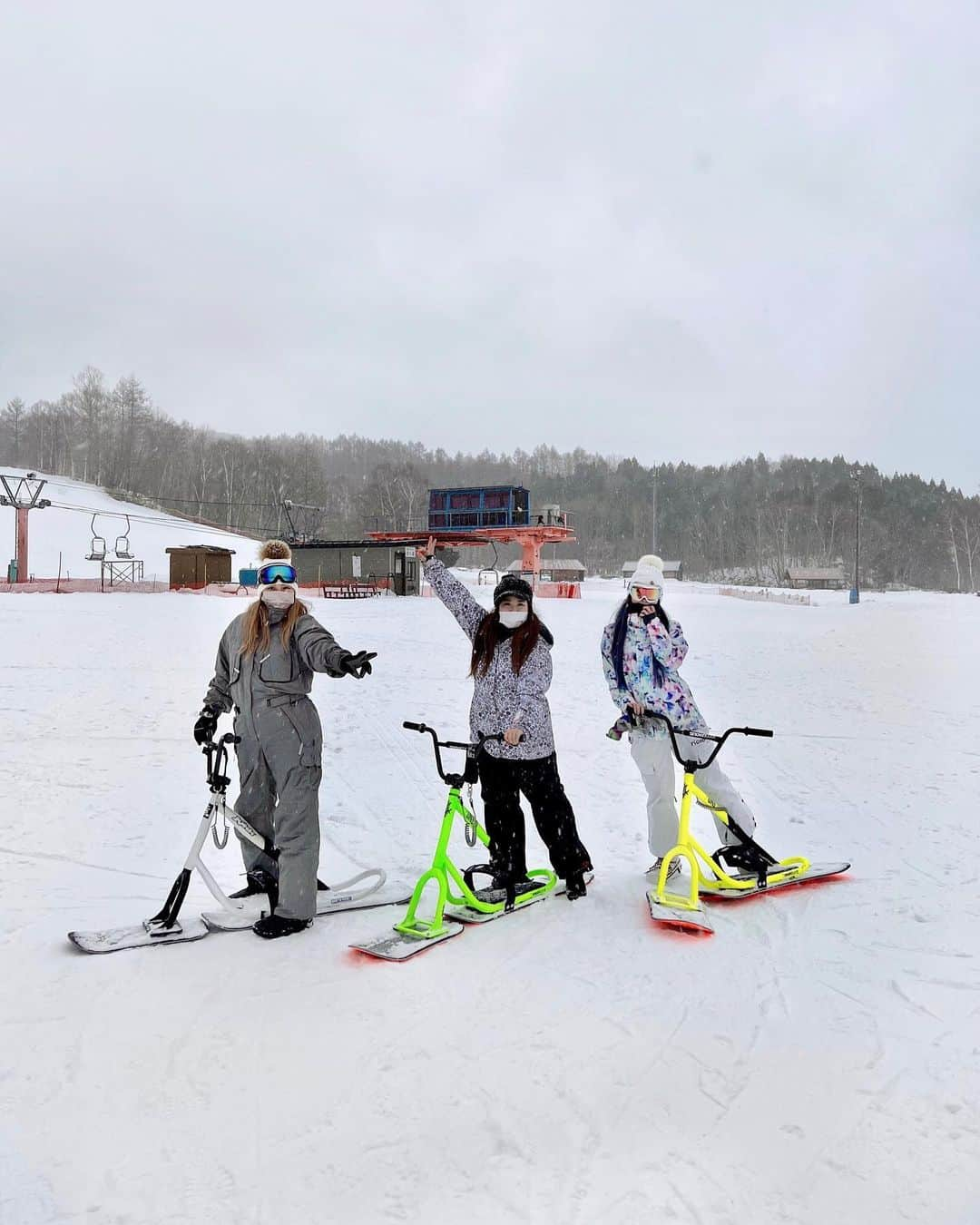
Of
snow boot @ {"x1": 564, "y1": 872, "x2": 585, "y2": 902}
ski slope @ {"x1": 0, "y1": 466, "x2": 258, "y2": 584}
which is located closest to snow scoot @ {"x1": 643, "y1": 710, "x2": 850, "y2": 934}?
snow boot @ {"x1": 564, "y1": 872, "x2": 585, "y2": 902}

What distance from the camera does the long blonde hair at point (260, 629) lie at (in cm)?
459

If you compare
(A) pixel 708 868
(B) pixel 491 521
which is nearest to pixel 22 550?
(B) pixel 491 521

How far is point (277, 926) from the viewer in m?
4.40

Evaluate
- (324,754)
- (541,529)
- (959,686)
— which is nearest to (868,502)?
(541,529)

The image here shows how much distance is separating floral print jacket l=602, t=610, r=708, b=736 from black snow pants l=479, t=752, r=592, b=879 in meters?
0.68

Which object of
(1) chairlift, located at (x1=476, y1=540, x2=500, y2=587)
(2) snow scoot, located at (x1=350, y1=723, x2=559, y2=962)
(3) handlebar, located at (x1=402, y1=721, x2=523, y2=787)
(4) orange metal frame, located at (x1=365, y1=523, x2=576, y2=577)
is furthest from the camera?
(4) orange metal frame, located at (x1=365, y1=523, x2=576, y2=577)

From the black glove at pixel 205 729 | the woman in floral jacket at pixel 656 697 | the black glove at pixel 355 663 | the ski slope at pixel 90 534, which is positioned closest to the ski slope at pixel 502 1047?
the woman in floral jacket at pixel 656 697

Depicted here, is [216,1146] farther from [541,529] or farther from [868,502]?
[868,502]

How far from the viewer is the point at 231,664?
4.71 meters

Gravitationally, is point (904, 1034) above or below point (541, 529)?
below

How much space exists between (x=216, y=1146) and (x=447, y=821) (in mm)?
1912

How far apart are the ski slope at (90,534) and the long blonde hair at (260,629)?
40.4m

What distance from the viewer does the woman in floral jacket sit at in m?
5.14

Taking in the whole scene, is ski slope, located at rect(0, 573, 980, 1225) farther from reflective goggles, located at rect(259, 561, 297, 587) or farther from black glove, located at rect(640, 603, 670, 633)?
reflective goggles, located at rect(259, 561, 297, 587)
